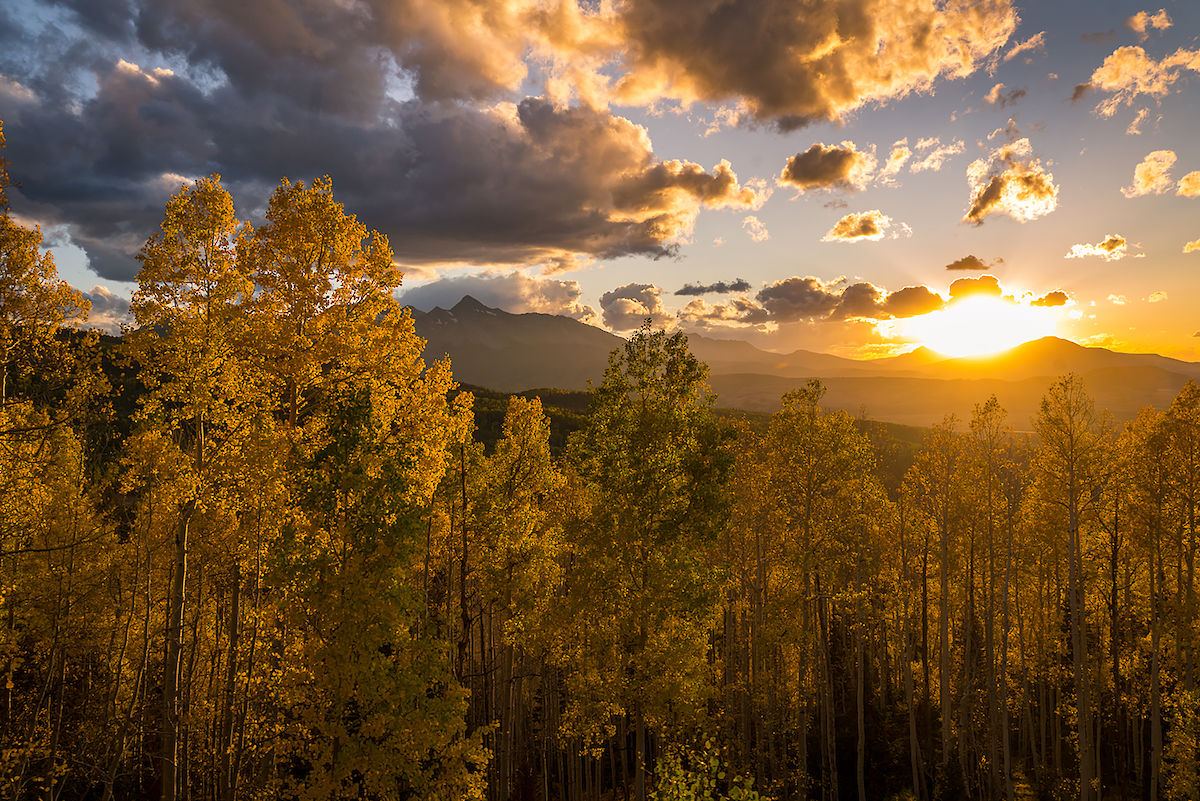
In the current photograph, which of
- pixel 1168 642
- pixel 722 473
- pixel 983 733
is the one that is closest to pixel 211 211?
pixel 722 473

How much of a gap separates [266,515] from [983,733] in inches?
1540

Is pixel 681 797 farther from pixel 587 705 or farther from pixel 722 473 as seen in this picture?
pixel 722 473

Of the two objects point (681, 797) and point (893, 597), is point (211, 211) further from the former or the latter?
point (893, 597)

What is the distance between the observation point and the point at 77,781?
25797mm

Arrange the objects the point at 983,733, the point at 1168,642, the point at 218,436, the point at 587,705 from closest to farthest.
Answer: the point at 218,436
the point at 587,705
the point at 1168,642
the point at 983,733

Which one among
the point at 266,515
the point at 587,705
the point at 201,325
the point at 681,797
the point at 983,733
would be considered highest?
the point at 201,325

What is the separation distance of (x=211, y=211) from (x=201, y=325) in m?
2.69

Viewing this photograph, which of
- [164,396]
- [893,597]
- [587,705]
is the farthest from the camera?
[893,597]

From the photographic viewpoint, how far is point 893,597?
28.3 meters

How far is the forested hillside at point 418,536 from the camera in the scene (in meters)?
12.5

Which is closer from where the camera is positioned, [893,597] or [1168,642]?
[1168,642]

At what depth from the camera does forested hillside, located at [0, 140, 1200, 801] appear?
1251 centimetres

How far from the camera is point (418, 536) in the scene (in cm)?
1338

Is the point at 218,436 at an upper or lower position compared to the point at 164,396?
lower
